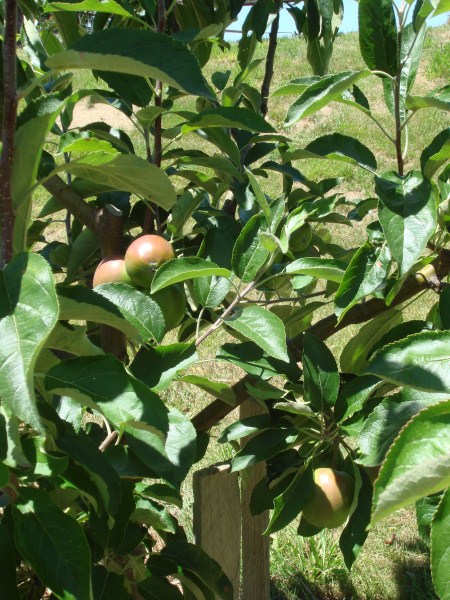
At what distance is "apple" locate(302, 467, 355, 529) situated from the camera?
1.06 m

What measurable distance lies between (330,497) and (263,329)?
0.90 ft

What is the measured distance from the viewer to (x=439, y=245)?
1.07 m

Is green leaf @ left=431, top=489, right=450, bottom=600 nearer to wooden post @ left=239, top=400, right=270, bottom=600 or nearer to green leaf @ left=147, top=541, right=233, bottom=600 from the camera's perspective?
green leaf @ left=147, top=541, right=233, bottom=600

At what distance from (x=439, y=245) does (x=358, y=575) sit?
1518mm

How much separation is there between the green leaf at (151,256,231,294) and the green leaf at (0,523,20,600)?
332mm

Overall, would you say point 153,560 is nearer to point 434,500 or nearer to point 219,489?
point 219,489

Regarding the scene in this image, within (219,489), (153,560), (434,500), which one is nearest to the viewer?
(434,500)

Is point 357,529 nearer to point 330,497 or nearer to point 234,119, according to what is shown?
point 330,497

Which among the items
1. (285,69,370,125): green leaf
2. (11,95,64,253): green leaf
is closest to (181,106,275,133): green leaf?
(285,69,370,125): green leaf

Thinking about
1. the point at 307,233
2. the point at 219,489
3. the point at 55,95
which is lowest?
the point at 219,489

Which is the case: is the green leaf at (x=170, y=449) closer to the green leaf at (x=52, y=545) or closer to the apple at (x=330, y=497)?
the green leaf at (x=52, y=545)

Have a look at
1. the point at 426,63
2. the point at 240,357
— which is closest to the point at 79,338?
the point at 240,357

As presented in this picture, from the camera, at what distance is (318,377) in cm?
109

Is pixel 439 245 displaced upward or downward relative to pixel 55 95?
downward
